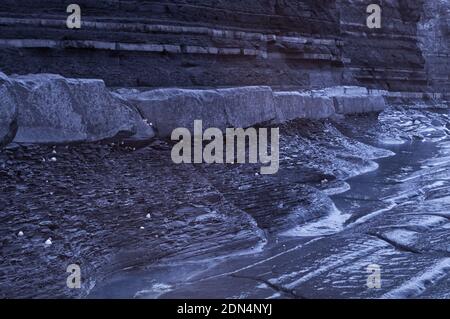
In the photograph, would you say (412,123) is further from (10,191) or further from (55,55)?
(10,191)

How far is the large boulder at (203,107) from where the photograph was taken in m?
4.97

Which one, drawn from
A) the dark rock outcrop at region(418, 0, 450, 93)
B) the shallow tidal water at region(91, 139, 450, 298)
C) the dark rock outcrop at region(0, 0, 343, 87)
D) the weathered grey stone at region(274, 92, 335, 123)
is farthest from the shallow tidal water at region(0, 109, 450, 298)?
the dark rock outcrop at region(418, 0, 450, 93)

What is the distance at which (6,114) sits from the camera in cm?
381

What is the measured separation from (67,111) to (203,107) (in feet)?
4.84

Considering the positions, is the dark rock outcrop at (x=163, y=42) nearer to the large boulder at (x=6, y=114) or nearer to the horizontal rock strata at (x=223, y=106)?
the horizontal rock strata at (x=223, y=106)

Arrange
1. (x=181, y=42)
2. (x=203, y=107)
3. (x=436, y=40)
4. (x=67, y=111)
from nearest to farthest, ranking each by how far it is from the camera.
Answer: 1. (x=67, y=111)
2. (x=203, y=107)
3. (x=181, y=42)
4. (x=436, y=40)

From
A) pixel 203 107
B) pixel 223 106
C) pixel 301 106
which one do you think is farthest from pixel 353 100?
pixel 203 107

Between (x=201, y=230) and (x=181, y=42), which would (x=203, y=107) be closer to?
(x=201, y=230)

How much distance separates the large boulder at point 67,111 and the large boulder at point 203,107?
9.8 inches

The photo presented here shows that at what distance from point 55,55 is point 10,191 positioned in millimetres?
3126

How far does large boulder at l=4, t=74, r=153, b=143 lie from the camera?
4031mm

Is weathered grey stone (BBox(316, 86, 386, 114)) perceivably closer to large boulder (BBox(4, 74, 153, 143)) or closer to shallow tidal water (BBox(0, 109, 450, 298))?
shallow tidal water (BBox(0, 109, 450, 298))

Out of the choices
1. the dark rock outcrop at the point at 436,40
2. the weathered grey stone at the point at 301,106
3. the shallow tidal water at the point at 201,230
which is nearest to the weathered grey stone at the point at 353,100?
the weathered grey stone at the point at 301,106

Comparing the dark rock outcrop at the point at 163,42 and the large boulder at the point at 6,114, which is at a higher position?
the dark rock outcrop at the point at 163,42
